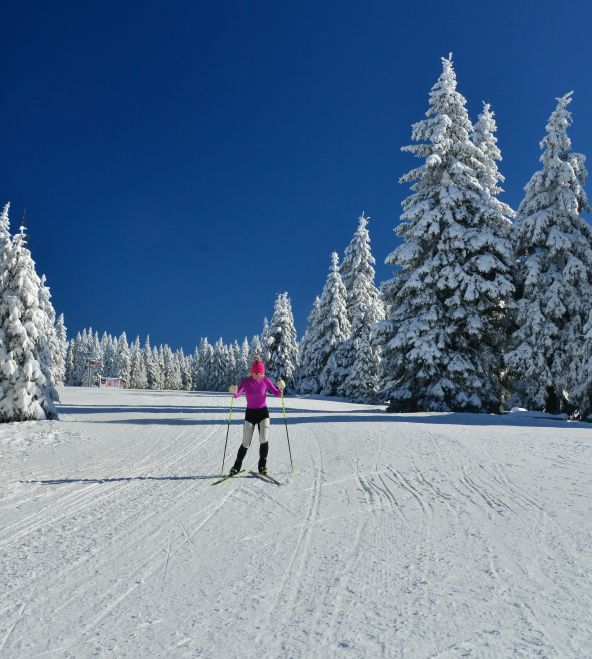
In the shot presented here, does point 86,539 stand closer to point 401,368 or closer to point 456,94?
point 401,368

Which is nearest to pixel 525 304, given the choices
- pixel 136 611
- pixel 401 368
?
pixel 401 368

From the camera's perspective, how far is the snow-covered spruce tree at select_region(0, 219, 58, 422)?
46.0 feet

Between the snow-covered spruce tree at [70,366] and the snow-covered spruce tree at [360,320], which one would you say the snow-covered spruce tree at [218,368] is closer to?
the snow-covered spruce tree at [70,366]

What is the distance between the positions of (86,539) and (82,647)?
2023 mm

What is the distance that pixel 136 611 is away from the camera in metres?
3.14

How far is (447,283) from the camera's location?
18.7 meters

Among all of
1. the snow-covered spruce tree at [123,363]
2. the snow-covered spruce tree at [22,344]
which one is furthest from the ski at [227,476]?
the snow-covered spruce tree at [123,363]

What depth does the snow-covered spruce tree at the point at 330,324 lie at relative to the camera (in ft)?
138

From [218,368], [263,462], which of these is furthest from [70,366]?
[263,462]

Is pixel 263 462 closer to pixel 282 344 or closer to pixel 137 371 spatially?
pixel 282 344

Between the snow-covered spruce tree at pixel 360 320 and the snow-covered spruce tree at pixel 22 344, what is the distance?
22543 mm

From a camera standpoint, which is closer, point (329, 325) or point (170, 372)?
point (329, 325)

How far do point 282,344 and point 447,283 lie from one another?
1304 inches

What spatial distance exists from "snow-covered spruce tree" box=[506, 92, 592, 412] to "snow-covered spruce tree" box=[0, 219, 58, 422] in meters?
17.1
